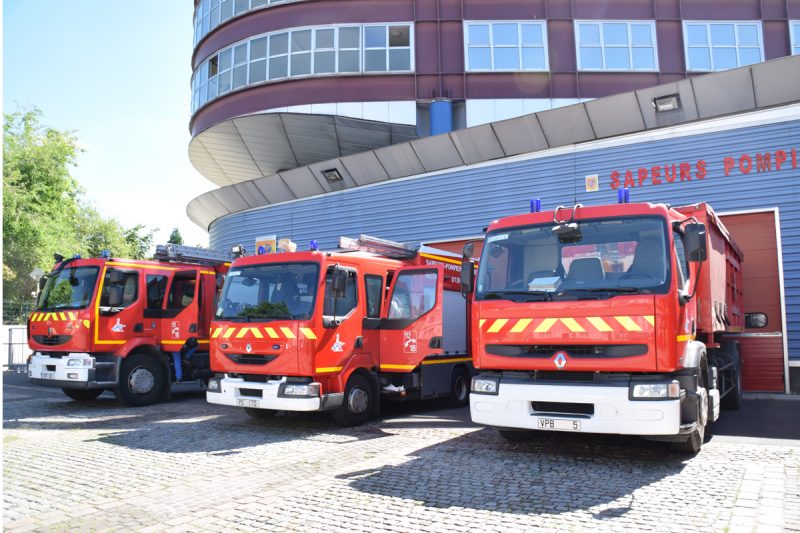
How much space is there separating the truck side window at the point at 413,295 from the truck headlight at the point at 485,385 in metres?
3.18

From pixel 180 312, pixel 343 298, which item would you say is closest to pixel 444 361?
pixel 343 298

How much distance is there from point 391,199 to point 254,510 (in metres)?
13.0

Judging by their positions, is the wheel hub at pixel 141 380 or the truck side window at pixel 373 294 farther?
the wheel hub at pixel 141 380

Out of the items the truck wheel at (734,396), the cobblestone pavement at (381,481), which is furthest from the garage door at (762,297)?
the cobblestone pavement at (381,481)

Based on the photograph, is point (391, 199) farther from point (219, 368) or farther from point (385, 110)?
point (219, 368)

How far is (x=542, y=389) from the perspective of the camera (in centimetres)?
639

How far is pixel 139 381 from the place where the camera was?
→ 11797 mm

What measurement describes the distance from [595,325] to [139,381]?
8977mm

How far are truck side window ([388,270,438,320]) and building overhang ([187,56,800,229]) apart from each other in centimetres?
614

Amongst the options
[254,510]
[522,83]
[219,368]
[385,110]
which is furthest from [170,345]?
[522,83]

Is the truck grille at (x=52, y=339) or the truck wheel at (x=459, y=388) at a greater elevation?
the truck grille at (x=52, y=339)

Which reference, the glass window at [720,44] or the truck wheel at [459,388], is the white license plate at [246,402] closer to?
the truck wheel at [459,388]

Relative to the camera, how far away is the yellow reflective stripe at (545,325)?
6.47 meters

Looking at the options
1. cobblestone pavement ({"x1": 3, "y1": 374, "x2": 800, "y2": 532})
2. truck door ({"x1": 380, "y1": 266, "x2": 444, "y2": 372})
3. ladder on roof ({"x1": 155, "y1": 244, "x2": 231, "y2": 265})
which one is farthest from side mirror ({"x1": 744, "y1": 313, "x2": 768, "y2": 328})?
ladder on roof ({"x1": 155, "y1": 244, "x2": 231, "y2": 265})
